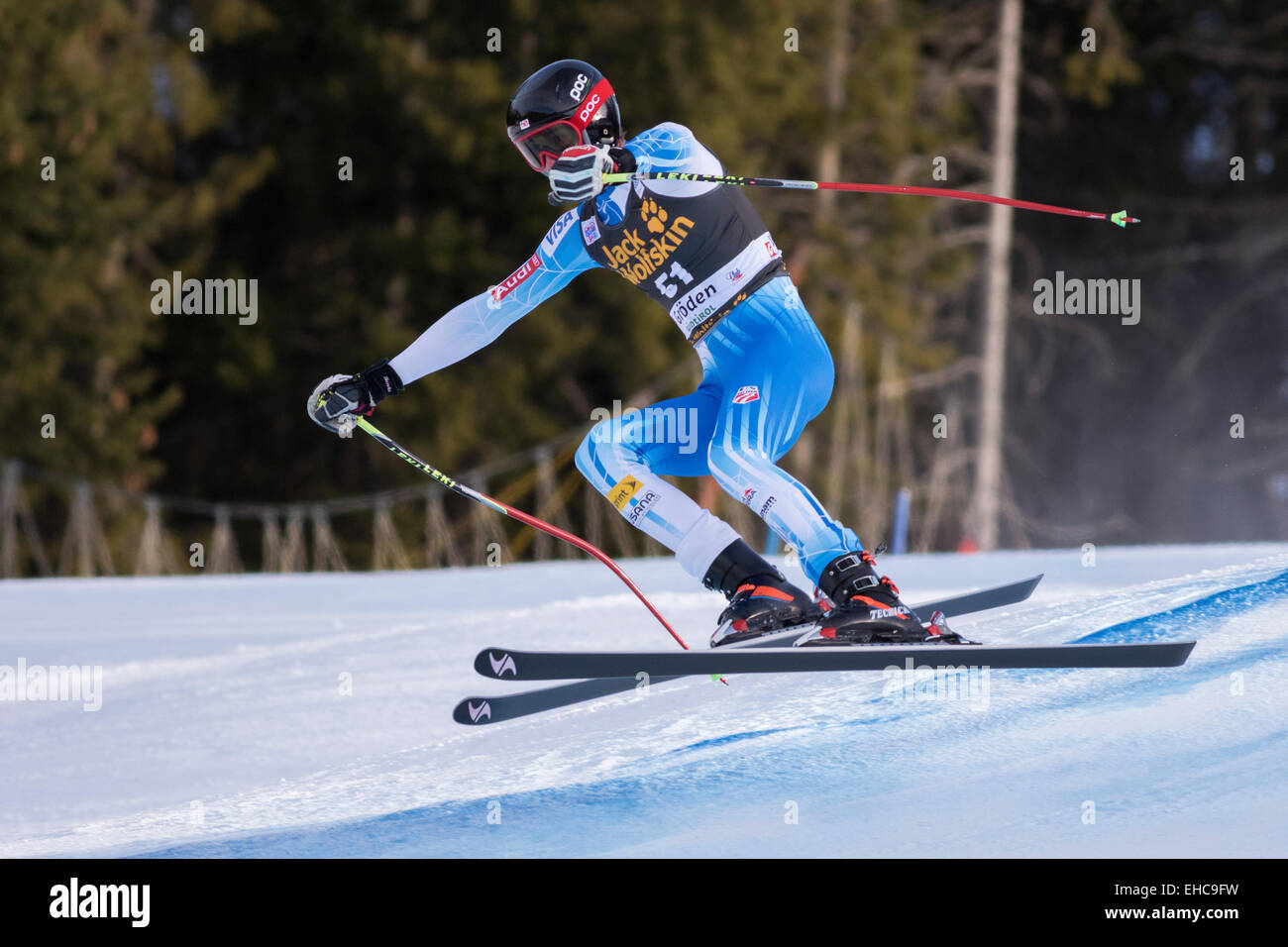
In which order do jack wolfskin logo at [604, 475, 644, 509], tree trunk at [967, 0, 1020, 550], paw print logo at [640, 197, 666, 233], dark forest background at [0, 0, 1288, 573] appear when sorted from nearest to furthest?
paw print logo at [640, 197, 666, 233], jack wolfskin logo at [604, 475, 644, 509], dark forest background at [0, 0, 1288, 573], tree trunk at [967, 0, 1020, 550]

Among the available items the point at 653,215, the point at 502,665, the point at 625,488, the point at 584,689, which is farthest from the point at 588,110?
the point at 584,689

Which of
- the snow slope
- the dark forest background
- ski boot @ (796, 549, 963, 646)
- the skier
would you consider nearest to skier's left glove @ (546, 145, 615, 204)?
the skier

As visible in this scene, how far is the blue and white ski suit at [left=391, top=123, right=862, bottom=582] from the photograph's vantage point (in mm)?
3773

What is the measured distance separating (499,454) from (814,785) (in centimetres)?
1153

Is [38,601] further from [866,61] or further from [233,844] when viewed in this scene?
[866,61]

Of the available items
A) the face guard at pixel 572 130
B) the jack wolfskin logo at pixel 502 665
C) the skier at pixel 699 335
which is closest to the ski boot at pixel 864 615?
the skier at pixel 699 335

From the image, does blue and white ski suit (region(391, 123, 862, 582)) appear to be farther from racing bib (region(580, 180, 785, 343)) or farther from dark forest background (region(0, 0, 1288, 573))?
dark forest background (region(0, 0, 1288, 573))

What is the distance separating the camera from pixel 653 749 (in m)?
4.04

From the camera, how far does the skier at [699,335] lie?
3766mm

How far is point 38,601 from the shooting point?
709cm

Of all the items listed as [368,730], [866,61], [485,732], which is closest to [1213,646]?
[485,732]

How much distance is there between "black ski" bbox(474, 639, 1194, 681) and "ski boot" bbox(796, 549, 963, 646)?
0.16 ft

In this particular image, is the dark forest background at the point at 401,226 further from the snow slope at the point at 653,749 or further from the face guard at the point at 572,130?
the face guard at the point at 572,130

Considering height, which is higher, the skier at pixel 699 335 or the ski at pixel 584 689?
the skier at pixel 699 335
